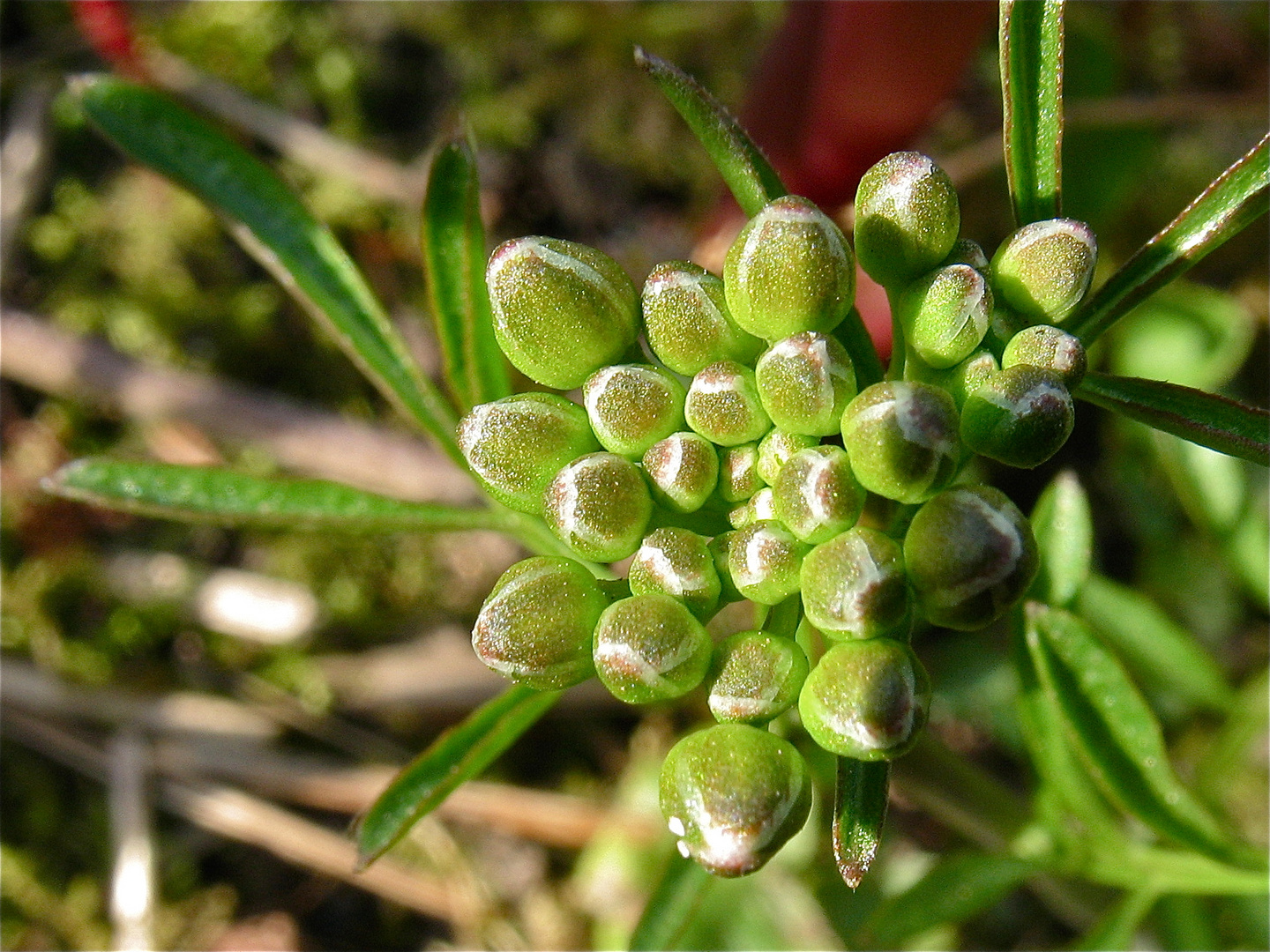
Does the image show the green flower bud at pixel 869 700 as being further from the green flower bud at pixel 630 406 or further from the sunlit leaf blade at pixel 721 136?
the sunlit leaf blade at pixel 721 136

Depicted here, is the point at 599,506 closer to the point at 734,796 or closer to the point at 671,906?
the point at 734,796

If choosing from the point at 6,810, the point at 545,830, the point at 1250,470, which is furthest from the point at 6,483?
the point at 1250,470

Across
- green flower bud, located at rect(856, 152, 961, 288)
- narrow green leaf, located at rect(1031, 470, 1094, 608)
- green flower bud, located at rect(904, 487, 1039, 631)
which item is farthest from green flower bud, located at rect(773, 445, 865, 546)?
narrow green leaf, located at rect(1031, 470, 1094, 608)

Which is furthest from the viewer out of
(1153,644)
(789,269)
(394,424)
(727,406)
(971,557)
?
(394,424)

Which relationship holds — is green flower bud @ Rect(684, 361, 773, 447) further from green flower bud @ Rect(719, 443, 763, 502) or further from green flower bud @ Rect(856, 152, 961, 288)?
green flower bud @ Rect(856, 152, 961, 288)

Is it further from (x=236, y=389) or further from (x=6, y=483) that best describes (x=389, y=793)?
(x=6, y=483)

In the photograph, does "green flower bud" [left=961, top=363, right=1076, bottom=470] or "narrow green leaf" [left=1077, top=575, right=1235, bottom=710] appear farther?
"narrow green leaf" [left=1077, top=575, right=1235, bottom=710]

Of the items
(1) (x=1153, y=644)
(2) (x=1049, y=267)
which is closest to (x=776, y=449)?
(2) (x=1049, y=267)
